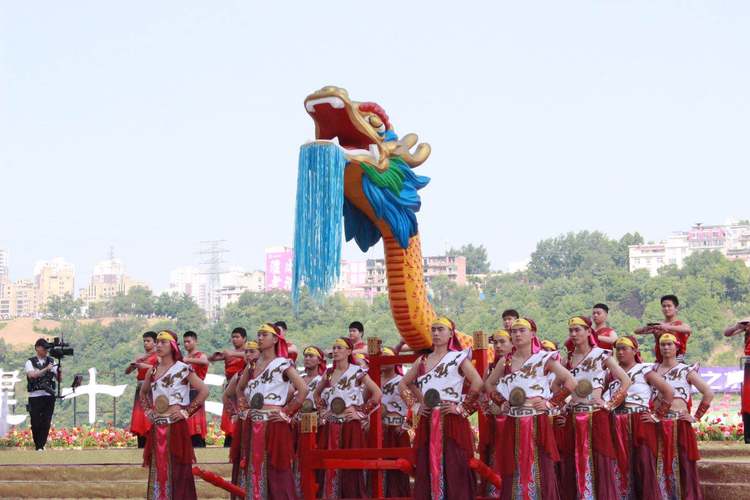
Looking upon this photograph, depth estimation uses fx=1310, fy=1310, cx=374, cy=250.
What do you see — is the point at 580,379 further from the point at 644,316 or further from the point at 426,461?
the point at 644,316

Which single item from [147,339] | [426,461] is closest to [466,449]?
[426,461]

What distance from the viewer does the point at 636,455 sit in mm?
7945

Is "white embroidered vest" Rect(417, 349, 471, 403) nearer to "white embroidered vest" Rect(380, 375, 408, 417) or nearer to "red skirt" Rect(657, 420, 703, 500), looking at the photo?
"white embroidered vest" Rect(380, 375, 408, 417)

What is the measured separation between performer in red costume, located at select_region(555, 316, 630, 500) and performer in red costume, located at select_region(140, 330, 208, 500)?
91.1 inches

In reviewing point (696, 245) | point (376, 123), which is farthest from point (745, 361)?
point (696, 245)

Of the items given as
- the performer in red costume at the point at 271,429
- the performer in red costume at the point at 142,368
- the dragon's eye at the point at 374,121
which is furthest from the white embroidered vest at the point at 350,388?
the performer in red costume at the point at 142,368

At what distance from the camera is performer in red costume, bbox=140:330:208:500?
817 cm

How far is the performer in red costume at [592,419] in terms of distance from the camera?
25.2 feet

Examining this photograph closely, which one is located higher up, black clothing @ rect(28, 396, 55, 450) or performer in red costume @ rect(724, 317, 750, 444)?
performer in red costume @ rect(724, 317, 750, 444)

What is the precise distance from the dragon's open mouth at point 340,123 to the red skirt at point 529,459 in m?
1.96

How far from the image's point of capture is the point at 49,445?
43.1 ft

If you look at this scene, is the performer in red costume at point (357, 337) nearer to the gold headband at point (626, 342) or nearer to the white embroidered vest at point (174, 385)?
the white embroidered vest at point (174, 385)

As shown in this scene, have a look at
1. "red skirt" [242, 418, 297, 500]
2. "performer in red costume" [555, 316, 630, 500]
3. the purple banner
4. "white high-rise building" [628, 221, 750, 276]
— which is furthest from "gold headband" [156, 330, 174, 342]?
Answer: "white high-rise building" [628, 221, 750, 276]

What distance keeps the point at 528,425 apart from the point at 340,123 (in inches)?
89.7
